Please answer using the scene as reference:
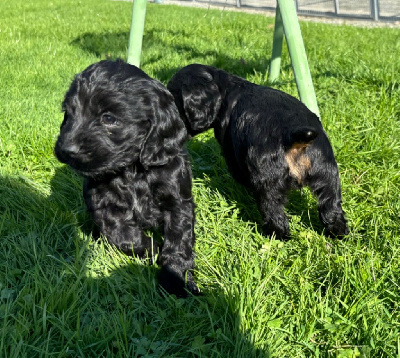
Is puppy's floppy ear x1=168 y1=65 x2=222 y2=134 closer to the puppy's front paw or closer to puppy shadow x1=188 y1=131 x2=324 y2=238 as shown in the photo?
puppy shadow x1=188 y1=131 x2=324 y2=238

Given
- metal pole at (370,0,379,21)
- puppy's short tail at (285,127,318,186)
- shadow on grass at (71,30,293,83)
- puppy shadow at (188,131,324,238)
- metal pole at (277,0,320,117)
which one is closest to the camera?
puppy's short tail at (285,127,318,186)

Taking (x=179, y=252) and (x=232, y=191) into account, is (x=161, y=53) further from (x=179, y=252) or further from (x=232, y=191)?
(x=179, y=252)

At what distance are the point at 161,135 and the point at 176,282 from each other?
0.80 m

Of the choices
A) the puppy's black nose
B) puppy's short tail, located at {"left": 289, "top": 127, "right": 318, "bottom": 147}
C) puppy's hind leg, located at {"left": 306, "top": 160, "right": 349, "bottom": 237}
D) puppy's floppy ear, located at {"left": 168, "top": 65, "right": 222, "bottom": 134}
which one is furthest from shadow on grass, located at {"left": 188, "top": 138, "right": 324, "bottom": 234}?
the puppy's black nose

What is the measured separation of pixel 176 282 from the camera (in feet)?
7.74

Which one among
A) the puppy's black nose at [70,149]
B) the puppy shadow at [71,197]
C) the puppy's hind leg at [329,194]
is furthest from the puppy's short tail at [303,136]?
the puppy shadow at [71,197]

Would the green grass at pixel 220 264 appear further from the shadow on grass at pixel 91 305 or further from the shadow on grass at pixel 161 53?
the shadow on grass at pixel 161 53

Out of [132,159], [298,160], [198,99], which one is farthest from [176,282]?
[198,99]

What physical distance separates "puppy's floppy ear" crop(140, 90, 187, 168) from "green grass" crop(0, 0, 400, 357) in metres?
0.61

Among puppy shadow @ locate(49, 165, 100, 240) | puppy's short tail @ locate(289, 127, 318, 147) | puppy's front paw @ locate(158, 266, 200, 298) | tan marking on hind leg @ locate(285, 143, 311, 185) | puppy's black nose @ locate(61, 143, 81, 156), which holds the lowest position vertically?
puppy's front paw @ locate(158, 266, 200, 298)

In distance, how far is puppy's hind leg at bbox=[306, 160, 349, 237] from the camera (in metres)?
2.60

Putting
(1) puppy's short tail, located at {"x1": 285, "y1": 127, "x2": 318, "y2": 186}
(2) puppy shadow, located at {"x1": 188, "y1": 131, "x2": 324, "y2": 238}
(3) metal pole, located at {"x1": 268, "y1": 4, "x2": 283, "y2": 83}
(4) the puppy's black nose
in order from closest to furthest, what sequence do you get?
1. (4) the puppy's black nose
2. (1) puppy's short tail, located at {"x1": 285, "y1": 127, "x2": 318, "y2": 186}
3. (2) puppy shadow, located at {"x1": 188, "y1": 131, "x2": 324, "y2": 238}
4. (3) metal pole, located at {"x1": 268, "y1": 4, "x2": 283, "y2": 83}

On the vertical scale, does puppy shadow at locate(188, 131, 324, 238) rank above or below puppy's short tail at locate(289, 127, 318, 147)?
below

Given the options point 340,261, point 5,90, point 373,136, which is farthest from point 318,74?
point 5,90
